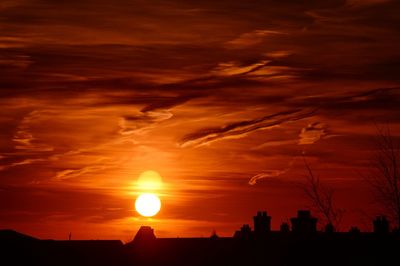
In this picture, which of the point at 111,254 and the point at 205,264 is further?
the point at 111,254

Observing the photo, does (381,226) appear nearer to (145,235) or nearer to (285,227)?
(285,227)

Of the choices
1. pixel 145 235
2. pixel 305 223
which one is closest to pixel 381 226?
pixel 305 223

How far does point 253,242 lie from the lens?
197ft

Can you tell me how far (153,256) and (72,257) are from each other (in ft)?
31.8

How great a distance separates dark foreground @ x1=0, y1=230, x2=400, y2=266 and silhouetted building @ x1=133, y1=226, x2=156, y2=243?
0.61 meters

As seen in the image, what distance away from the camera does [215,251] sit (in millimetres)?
62938

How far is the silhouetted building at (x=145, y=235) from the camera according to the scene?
7794cm

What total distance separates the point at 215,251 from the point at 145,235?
17898mm

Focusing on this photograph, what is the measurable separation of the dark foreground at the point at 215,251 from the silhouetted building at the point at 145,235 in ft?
2.00

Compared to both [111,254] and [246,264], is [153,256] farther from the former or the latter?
[246,264]

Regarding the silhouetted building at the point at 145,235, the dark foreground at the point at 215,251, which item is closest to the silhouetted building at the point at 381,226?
the dark foreground at the point at 215,251

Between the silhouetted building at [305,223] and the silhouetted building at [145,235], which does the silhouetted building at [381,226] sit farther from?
the silhouetted building at [145,235]

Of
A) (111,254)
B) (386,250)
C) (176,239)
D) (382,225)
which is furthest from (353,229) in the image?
(111,254)

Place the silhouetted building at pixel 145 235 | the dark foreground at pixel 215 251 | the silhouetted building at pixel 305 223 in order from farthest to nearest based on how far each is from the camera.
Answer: the silhouetted building at pixel 145 235
the silhouetted building at pixel 305 223
the dark foreground at pixel 215 251
